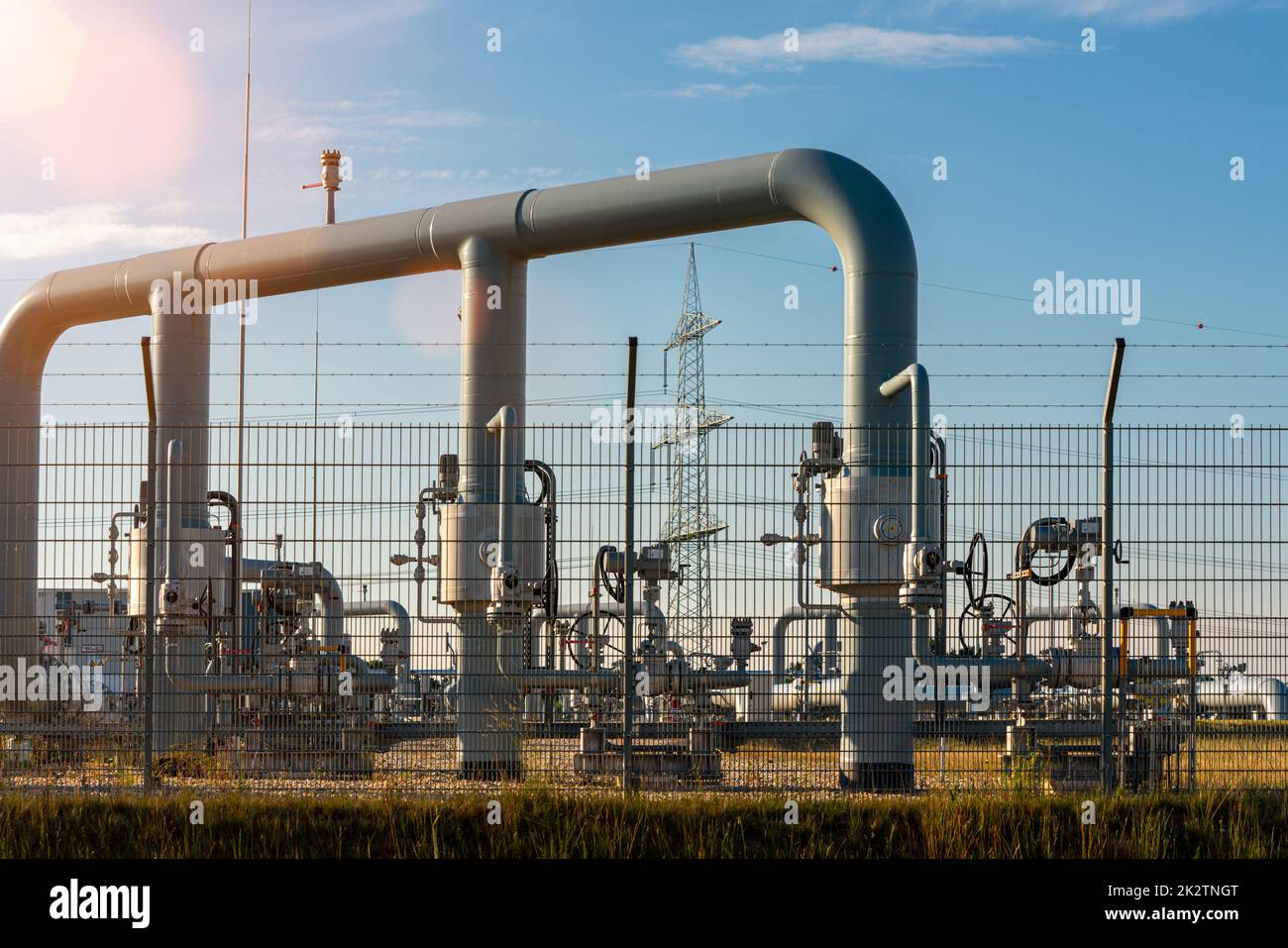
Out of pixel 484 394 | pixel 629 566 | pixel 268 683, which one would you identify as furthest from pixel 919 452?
pixel 268 683

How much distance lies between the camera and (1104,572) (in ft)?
37.7

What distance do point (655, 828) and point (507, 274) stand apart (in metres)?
7.18

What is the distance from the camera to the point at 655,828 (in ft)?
35.0

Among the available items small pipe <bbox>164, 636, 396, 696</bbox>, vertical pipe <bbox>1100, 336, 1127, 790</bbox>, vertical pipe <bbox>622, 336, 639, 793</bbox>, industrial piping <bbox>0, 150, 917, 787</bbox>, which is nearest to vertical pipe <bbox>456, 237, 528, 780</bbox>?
industrial piping <bbox>0, 150, 917, 787</bbox>

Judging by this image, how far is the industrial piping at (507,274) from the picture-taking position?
549 inches

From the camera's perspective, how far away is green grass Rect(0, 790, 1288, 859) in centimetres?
1053

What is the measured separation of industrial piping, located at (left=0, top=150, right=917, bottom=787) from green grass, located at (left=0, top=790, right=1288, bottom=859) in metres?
1.81

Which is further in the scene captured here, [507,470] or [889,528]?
[507,470]

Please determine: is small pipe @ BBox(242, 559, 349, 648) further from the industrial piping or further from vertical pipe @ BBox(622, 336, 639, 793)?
vertical pipe @ BBox(622, 336, 639, 793)

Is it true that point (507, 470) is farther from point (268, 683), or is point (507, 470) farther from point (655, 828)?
point (655, 828)

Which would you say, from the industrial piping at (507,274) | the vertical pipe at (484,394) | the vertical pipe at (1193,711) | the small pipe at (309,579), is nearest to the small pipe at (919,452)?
the industrial piping at (507,274)

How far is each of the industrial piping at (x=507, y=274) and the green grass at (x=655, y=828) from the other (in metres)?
1.81
